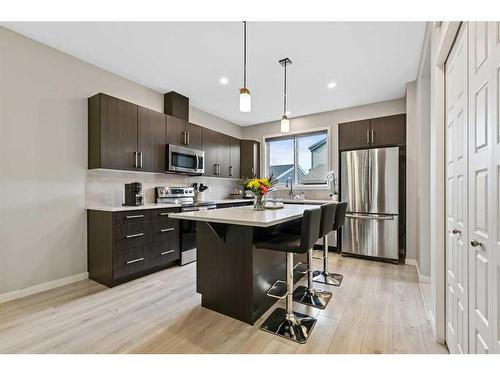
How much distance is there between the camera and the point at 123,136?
9.97ft

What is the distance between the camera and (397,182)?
3.49 m

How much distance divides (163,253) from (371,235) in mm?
3117

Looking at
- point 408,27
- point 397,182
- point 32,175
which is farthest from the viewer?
point 397,182

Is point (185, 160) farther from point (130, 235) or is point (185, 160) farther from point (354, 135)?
point (354, 135)

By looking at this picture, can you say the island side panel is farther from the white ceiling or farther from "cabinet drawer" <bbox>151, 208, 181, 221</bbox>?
the white ceiling

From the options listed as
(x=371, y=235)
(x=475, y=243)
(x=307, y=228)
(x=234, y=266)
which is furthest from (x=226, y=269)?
(x=371, y=235)

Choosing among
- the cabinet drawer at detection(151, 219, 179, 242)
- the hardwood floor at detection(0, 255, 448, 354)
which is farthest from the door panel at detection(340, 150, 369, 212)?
the cabinet drawer at detection(151, 219, 179, 242)

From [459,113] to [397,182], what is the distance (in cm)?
233

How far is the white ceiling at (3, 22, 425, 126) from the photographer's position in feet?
7.51

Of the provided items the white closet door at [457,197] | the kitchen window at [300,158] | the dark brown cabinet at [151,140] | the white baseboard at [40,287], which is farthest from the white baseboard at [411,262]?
the white baseboard at [40,287]

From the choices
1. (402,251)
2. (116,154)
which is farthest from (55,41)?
(402,251)
